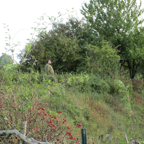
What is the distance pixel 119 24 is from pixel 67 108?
42.5 feet

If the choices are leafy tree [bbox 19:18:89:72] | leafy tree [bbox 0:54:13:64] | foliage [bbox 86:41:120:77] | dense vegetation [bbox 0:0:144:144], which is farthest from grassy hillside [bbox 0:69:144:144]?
leafy tree [bbox 19:18:89:72]

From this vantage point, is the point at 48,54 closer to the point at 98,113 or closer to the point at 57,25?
the point at 57,25

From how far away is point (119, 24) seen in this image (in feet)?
56.5

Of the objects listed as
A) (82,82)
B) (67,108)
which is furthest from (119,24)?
(67,108)

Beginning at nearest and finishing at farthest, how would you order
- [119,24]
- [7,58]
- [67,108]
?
[7,58]
[67,108]
[119,24]

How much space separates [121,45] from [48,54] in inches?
314

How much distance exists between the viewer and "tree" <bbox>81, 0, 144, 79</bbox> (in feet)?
57.2

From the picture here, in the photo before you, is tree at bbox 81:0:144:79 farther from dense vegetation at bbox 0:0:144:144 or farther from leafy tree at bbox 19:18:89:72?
leafy tree at bbox 19:18:89:72

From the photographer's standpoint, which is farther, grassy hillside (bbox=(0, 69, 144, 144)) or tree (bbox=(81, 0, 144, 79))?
tree (bbox=(81, 0, 144, 79))

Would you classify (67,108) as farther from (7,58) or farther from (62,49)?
(62,49)

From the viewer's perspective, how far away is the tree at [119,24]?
17.4 metres

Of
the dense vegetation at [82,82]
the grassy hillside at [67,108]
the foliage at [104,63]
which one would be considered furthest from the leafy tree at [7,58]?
the foliage at [104,63]

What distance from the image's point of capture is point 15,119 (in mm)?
3320

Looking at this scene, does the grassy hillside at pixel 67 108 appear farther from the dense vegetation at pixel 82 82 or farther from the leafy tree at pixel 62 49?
the leafy tree at pixel 62 49
